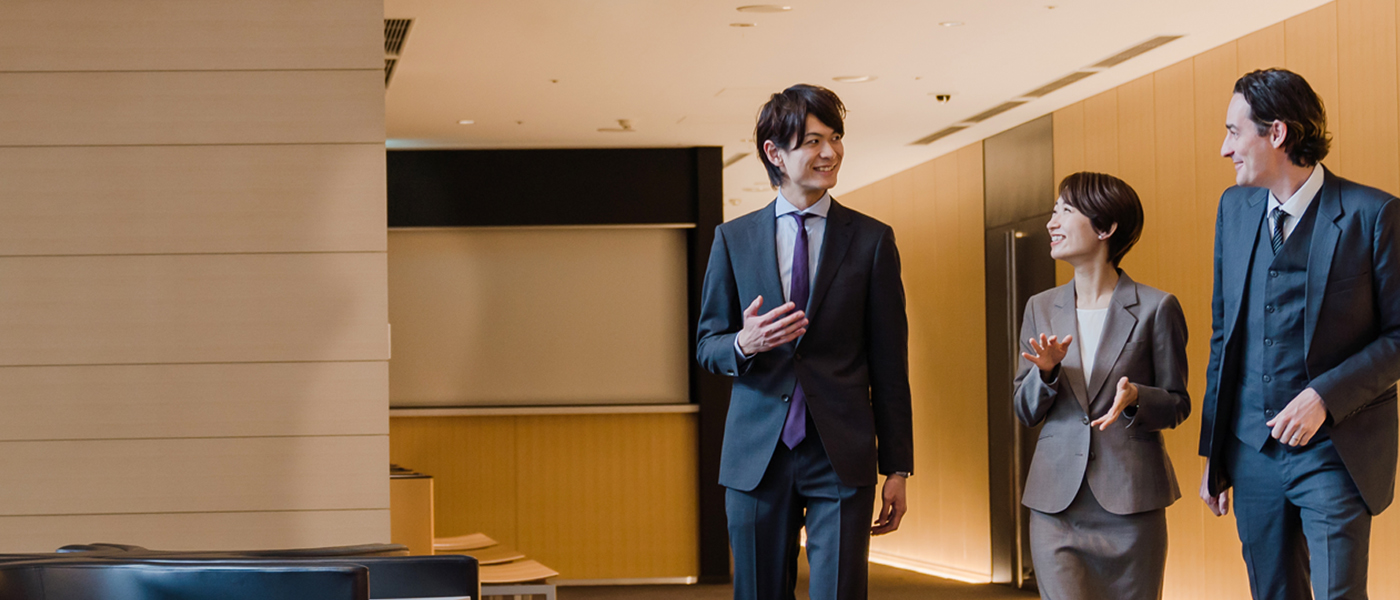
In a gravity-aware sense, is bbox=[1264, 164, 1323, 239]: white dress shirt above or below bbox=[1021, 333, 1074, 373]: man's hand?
above

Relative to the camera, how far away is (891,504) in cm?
247

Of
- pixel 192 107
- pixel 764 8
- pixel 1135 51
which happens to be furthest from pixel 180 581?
pixel 1135 51

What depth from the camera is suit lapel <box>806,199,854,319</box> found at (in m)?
2.41

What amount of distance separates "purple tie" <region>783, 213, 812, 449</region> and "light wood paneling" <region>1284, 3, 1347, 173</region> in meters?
3.57

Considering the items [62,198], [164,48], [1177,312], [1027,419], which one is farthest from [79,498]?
[1177,312]

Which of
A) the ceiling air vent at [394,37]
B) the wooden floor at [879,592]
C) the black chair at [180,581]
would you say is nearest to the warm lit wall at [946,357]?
the wooden floor at [879,592]

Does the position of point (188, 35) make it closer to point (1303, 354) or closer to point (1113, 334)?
point (1113, 334)

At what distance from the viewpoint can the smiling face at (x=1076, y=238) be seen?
2.95 m

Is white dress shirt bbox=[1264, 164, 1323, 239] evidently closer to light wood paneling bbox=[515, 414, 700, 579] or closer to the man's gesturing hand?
the man's gesturing hand

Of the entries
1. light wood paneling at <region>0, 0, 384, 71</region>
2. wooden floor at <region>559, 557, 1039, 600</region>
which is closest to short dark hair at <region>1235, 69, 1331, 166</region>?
light wood paneling at <region>0, 0, 384, 71</region>

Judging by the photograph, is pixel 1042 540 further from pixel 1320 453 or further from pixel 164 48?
pixel 164 48

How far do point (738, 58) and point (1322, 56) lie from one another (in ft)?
8.61

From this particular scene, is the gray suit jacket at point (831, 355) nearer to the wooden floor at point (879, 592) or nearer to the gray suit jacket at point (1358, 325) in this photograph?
the gray suit jacket at point (1358, 325)

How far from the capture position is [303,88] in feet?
13.1
